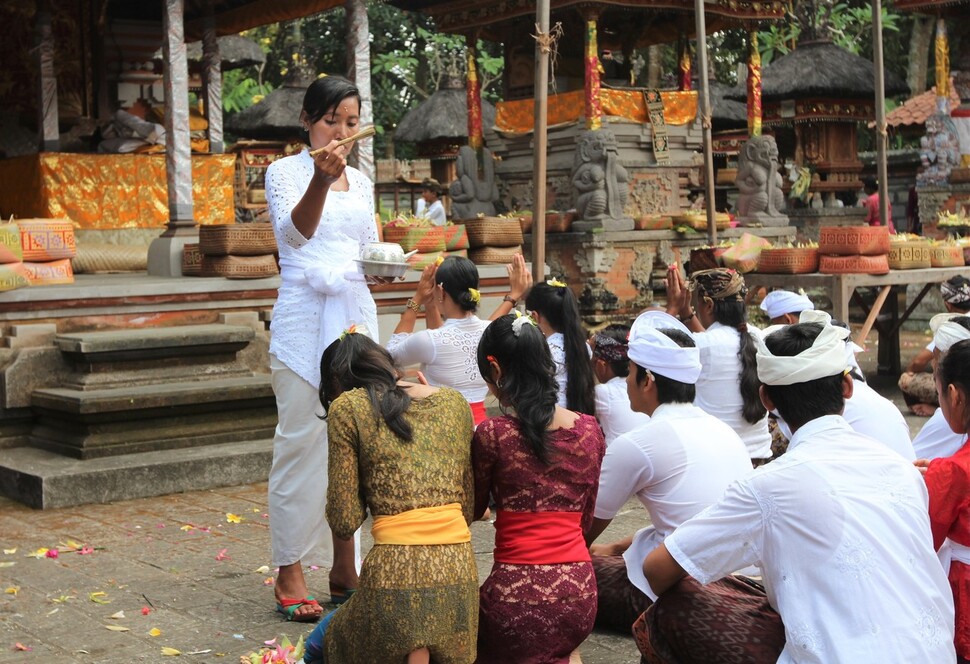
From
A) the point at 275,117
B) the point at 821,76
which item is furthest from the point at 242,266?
the point at 821,76

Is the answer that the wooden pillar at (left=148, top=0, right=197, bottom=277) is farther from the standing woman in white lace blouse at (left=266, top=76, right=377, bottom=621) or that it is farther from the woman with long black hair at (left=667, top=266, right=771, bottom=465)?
the standing woman in white lace blouse at (left=266, top=76, right=377, bottom=621)

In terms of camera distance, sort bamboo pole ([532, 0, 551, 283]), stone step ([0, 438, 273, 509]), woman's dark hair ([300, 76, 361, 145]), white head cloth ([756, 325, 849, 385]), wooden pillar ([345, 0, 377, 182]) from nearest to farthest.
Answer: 1. white head cloth ([756, 325, 849, 385])
2. woman's dark hair ([300, 76, 361, 145])
3. bamboo pole ([532, 0, 551, 283])
4. stone step ([0, 438, 273, 509])
5. wooden pillar ([345, 0, 377, 182])

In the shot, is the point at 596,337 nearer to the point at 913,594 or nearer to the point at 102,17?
the point at 913,594

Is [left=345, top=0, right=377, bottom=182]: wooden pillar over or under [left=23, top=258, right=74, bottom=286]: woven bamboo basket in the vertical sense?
over

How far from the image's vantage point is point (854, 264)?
31.7 ft

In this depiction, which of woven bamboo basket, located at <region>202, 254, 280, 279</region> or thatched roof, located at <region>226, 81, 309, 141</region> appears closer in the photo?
woven bamboo basket, located at <region>202, 254, 280, 279</region>

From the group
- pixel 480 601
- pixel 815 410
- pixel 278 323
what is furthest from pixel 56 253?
pixel 815 410

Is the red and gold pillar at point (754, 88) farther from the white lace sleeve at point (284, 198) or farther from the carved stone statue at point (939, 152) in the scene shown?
the white lace sleeve at point (284, 198)

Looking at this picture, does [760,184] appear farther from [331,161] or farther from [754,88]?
[331,161]

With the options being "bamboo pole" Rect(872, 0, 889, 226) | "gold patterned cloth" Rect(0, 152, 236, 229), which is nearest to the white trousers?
"bamboo pole" Rect(872, 0, 889, 226)

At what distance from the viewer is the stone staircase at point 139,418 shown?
6758 millimetres

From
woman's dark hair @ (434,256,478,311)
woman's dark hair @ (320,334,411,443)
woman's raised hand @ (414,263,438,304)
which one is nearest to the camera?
woman's dark hair @ (320,334,411,443)

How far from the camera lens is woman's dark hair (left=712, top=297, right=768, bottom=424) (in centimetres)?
570

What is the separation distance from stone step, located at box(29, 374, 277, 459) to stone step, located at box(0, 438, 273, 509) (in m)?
0.09
